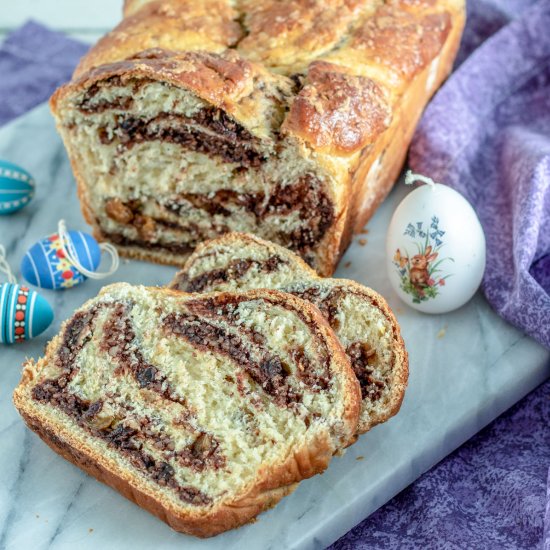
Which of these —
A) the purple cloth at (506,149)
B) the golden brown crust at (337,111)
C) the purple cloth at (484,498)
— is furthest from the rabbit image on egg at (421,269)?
the purple cloth at (484,498)

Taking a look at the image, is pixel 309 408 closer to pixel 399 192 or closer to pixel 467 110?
pixel 399 192

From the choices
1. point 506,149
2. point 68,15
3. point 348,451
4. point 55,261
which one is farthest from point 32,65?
point 348,451

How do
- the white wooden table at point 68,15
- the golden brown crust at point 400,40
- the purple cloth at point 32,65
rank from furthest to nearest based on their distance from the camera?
the white wooden table at point 68,15 < the purple cloth at point 32,65 < the golden brown crust at point 400,40

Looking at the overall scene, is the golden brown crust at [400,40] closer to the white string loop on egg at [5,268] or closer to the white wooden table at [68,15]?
the white string loop on egg at [5,268]

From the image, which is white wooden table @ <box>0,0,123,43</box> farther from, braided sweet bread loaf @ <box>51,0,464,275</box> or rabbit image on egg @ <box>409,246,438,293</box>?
rabbit image on egg @ <box>409,246,438,293</box>

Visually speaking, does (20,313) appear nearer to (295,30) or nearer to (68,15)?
(295,30)

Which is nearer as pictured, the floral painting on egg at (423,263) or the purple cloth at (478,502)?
the purple cloth at (478,502)

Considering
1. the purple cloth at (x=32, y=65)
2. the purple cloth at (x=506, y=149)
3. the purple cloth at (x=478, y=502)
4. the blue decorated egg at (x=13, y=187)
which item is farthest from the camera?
the purple cloth at (x=32, y=65)
